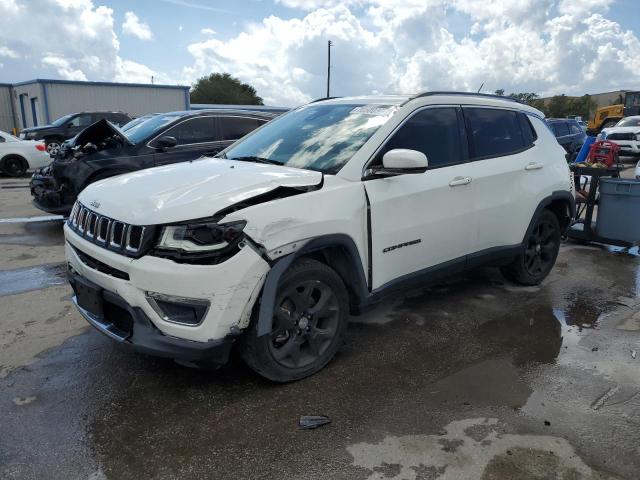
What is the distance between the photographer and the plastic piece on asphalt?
2.88 meters

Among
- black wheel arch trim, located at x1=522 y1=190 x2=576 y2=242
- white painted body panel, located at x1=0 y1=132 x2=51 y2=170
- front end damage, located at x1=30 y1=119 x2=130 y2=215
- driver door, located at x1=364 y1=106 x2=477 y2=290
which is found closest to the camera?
driver door, located at x1=364 y1=106 x2=477 y2=290

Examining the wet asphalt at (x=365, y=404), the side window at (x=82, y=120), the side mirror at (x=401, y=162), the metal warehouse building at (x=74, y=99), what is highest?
the metal warehouse building at (x=74, y=99)

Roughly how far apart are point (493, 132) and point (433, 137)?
2.86 ft

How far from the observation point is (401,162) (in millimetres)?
3375

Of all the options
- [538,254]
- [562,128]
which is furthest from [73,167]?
[562,128]

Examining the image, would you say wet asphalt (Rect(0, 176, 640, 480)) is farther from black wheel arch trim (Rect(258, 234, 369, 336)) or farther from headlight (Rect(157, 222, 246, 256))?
headlight (Rect(157, 222, 246, 256))

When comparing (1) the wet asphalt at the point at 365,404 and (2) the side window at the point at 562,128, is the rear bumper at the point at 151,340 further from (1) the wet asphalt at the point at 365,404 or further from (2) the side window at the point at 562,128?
(2) the side window at the point at 562,128

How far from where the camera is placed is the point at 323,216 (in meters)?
3.18

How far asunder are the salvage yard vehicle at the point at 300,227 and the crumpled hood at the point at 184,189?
0.04ft

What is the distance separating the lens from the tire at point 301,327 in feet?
10.0

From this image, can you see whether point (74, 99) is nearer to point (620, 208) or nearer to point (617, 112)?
point (620, 208)

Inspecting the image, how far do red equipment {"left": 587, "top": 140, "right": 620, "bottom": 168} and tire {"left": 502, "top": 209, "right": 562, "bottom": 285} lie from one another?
3.00 metres

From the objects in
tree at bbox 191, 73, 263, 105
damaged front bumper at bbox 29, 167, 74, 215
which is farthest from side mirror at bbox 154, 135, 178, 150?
tree at bbox 191, 73, 263, 105

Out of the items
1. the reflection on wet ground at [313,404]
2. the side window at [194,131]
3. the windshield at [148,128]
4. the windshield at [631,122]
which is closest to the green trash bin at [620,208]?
the reflection on wet ground at [313,404]
